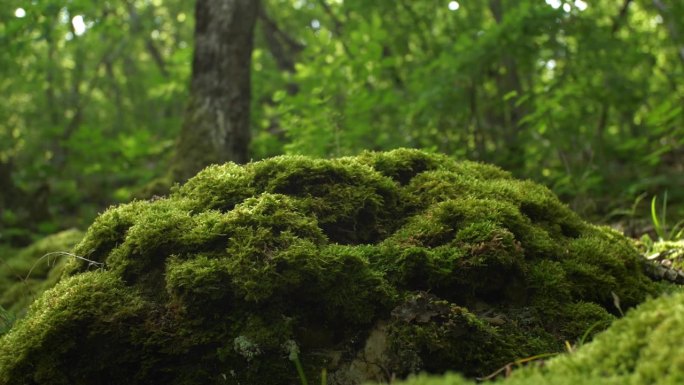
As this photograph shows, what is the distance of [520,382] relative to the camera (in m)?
1.57

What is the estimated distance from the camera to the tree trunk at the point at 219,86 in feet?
21.5

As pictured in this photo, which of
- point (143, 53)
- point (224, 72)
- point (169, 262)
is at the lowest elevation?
point (169, 262)

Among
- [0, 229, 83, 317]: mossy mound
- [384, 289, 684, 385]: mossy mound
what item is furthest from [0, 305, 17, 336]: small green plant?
[384, 289, 684, 385]: mossy mound

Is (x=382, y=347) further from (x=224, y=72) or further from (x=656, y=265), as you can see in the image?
(x=224, y=72)

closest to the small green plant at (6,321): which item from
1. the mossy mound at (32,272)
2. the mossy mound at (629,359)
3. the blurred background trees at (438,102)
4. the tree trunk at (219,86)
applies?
the mossy mound at (32,272)

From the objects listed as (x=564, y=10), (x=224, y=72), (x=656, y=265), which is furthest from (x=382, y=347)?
(x=564, y=10)

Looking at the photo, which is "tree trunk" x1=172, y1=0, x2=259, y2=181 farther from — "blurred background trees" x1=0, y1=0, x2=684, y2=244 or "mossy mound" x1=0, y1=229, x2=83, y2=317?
"mossy mound" x1=0, y1=229, x2=83, y2=317

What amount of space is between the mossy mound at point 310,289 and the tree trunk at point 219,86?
3627mm

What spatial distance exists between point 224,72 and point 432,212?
4648mm

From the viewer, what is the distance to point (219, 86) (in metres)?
6.70

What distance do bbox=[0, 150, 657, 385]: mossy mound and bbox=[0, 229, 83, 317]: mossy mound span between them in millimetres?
1466

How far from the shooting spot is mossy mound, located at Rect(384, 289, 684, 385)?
1.46m

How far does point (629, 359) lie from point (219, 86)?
5960mm

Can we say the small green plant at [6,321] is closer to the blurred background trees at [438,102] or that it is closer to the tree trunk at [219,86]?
the blurred background trees at [438,102]
